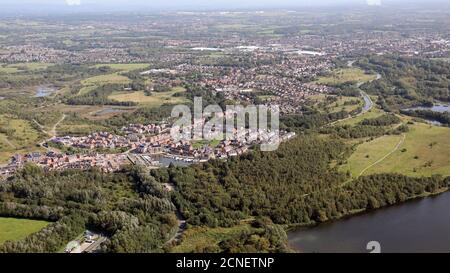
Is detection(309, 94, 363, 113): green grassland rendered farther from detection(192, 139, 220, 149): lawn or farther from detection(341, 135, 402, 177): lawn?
detection(192, 139, 220, 149): lawn

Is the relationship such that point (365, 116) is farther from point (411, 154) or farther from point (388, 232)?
point (388, 232)

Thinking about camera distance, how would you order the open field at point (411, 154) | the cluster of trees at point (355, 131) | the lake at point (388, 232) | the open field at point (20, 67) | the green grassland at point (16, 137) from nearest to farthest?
1. the lake at point (388, 232)
2. the open field at point (411, 154)
3. the green grassland at point (16, 137)
4. the cluster of trees at point (355, 131)
5. the open field at point (20, 67)

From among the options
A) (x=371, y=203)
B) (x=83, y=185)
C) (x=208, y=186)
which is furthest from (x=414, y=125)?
(x=83, y=185)

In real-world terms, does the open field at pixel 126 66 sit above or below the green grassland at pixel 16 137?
above

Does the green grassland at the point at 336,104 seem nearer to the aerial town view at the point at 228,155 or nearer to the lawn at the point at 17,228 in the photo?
the aerial town view at the point at 228,155

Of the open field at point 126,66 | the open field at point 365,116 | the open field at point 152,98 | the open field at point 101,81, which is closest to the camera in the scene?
the open field at point 365,116

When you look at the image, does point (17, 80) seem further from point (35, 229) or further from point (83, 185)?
point (35, 229)

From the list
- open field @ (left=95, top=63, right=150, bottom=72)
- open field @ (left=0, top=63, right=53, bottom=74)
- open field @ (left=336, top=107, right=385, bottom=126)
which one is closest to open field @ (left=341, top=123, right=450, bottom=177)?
open field @ (left=336, top=107, right=385, bottom=126)

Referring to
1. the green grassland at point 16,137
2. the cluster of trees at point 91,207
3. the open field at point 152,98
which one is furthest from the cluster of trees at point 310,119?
the green grassland at point 16,137
